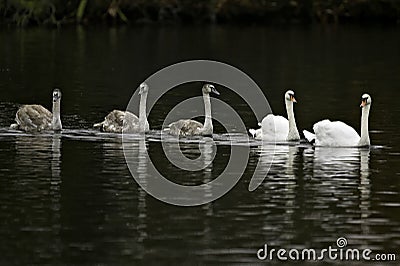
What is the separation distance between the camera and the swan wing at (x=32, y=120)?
30531 millimetres

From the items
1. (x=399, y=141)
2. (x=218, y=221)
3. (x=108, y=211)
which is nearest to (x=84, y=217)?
(x=108, y=211)

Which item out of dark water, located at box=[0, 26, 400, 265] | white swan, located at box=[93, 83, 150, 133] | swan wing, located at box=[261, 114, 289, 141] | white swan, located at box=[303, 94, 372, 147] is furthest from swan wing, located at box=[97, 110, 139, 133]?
white swan, located at box=[303, 94, 372, 147]

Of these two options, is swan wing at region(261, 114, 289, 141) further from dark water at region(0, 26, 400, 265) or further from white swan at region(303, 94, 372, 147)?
white swan at region(303, 94, 372, 147)

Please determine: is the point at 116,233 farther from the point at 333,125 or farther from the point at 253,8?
the point at 253,8

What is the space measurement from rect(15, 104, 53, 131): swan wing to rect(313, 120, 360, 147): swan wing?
680 centimetres

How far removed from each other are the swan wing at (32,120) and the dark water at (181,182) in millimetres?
485

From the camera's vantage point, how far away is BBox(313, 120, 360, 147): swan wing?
27.8m

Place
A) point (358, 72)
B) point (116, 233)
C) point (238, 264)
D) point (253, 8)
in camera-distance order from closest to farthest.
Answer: point (238, 264)
point (116, 233)
point (358, 72)
point (253, 8)

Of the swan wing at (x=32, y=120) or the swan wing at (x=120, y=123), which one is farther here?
the swan wing at (x=32, y=120)

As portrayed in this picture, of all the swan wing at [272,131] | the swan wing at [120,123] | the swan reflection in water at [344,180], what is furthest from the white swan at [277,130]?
the swan wing at [120,123]

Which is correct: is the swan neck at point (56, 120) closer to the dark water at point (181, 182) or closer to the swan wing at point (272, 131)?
the dark water at point (181, 182)

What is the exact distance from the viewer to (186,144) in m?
28.8

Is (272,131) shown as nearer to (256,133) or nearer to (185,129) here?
(256,133)

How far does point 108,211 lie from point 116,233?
4.94ft
